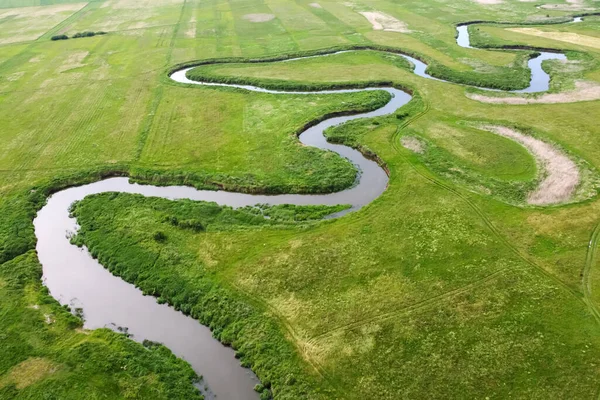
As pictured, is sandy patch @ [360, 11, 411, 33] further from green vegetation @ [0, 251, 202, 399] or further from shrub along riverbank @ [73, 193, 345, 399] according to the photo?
green vegetation @ [0, 251, 202, 399]

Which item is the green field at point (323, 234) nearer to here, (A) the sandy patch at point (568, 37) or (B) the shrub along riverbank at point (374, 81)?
(B) the shrub along riverbank at point (374, 81)

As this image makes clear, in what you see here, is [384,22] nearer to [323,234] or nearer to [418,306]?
[323,234]

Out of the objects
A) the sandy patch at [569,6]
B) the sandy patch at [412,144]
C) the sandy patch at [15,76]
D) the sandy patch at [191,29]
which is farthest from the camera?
the sandy patch at [569,6]

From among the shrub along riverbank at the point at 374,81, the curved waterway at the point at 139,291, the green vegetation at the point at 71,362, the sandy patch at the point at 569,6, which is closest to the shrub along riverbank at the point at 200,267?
the curved waterway at the point at 139,291

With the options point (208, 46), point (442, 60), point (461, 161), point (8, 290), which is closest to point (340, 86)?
point (442, 60)

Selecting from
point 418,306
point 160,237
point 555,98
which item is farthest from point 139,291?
point 555,98

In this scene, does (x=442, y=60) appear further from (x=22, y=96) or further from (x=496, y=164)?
(x=22, y=96)
